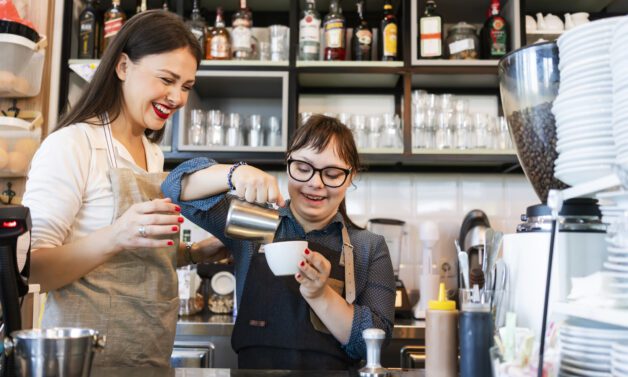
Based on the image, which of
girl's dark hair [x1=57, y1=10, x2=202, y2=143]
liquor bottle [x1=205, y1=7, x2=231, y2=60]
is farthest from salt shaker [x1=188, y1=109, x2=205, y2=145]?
girl's dark hair [x1=57, y1=10, x2=202, y2=143]

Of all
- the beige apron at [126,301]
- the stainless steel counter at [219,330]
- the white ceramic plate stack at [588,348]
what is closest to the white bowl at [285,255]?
the beige apron at [126,301]

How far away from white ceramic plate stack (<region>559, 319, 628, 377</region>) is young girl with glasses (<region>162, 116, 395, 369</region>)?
0.48m

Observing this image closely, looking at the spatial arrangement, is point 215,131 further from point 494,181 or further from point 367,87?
point 494,181

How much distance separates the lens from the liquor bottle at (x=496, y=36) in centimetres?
255

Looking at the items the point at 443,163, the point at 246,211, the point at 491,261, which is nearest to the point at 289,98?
the point at 443,163

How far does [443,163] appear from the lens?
265cm

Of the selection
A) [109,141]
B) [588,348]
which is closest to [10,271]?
[109,141]

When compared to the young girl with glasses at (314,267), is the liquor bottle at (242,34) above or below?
above

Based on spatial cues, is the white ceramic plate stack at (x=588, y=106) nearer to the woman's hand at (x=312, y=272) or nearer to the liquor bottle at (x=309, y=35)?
the woman's hand at (x=312, y=272)

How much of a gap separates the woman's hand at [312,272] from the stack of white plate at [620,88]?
554mm

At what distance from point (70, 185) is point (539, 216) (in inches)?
33.8

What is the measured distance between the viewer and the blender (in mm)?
890

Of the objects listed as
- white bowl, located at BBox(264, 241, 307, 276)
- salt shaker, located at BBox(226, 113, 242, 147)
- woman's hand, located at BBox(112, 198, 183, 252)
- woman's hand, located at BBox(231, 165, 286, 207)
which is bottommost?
white bowl, located at BBox(264, 241, 307, 276)

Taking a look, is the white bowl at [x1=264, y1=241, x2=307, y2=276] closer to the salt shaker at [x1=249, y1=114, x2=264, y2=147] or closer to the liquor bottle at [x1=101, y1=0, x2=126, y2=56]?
the salt shaker at [x1=249, y1=114, x2=264, y2=147]
